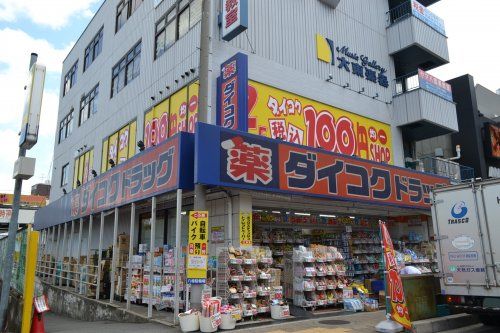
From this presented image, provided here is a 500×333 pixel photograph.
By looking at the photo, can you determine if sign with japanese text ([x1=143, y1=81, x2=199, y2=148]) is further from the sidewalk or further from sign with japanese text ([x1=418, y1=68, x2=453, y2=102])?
sign with japanese text ([x1=418, y1=68, x2=453, y2=102])

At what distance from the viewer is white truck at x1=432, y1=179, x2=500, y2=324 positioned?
28.9ft

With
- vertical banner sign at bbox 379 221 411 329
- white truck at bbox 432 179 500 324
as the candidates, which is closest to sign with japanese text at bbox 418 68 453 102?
white truck at bbox 432 179 500 324

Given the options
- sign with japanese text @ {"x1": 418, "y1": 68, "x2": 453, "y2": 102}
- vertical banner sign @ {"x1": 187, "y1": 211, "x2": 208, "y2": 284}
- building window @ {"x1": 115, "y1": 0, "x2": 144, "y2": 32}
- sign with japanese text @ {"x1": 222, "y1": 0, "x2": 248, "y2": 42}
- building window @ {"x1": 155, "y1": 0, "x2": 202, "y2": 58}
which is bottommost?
vertical banner sign @ {"x1": 187, "y1": 211, "x2": 208, "y2": 284}

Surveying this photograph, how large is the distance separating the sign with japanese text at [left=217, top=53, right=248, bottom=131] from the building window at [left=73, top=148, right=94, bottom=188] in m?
12.8

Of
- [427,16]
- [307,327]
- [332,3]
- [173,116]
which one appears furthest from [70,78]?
[307,327]

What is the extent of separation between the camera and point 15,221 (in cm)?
734

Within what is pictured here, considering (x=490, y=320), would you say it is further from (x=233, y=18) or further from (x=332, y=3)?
(x=332, y=3)

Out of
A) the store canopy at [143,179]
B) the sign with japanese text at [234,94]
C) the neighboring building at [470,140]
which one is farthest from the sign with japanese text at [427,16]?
the store canopy at [143,179]

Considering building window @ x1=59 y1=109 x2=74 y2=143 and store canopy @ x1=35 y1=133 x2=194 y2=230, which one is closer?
store canopy @ x1=35 y1=133 x2=194 y2=230

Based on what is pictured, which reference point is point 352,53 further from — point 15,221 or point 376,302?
point 15,221

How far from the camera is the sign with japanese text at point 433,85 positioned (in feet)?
63.8

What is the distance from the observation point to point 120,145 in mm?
19625

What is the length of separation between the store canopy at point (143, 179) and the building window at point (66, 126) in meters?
11.5

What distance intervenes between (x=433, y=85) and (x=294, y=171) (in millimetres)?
11978
